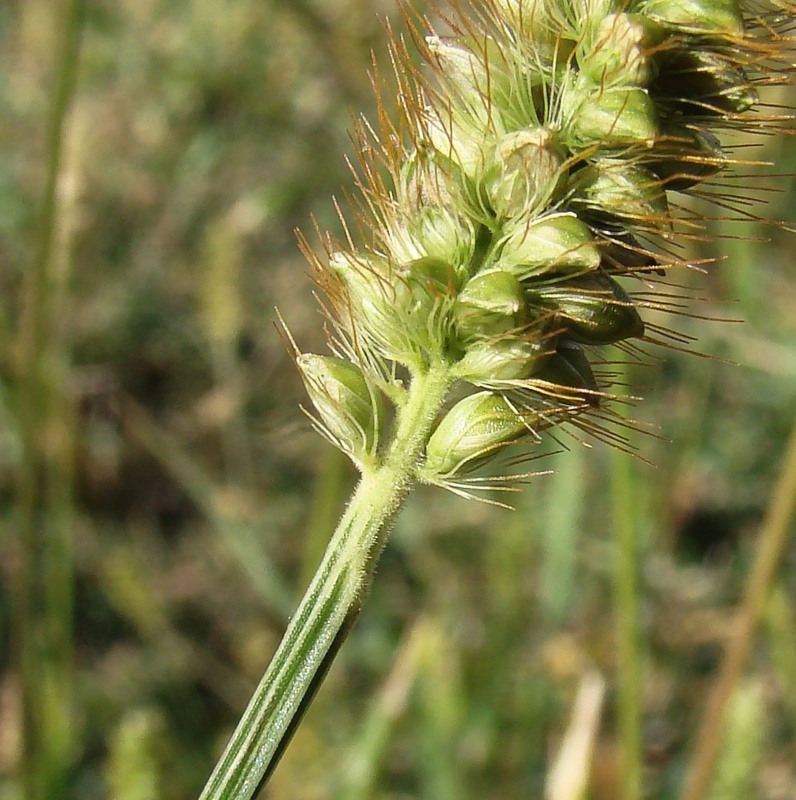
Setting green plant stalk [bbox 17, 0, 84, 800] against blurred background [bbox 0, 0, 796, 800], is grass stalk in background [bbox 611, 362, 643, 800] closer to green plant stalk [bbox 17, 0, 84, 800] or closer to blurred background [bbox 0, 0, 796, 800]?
blurred background [bbox 0, 0, 796, 800]

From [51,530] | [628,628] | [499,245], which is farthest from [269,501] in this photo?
[499,245]

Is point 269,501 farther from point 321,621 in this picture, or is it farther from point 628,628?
point 321,621

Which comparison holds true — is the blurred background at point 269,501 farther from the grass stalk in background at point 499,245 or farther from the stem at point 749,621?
the grass stalk in background at point 499,245

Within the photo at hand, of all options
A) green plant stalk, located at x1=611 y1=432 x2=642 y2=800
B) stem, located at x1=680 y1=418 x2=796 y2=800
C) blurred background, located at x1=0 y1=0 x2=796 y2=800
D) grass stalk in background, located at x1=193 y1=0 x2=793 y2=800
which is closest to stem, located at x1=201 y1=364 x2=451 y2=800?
grass stalk in background, located at x1=193 y1=0 x2=793 y2=800

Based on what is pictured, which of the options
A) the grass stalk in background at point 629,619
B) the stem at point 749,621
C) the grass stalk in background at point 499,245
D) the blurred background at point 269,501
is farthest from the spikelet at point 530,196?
the stem at point 749,621

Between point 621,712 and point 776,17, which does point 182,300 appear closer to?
point 621,712
